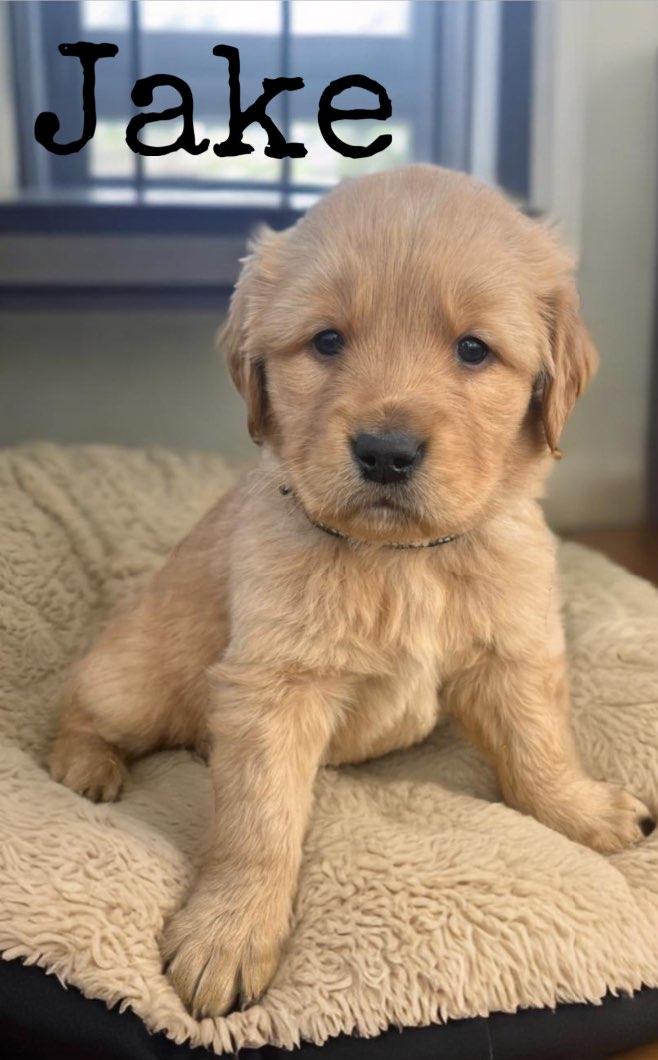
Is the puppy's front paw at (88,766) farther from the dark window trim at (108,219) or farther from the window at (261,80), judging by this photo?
the window at (261,80)

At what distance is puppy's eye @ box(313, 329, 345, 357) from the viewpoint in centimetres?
138

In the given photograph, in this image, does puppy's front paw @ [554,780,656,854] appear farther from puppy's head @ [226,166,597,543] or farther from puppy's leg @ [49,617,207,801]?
puppy's leg @ [49,617,207,801]

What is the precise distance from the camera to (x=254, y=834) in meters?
1.42

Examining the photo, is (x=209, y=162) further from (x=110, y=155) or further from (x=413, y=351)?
(x=413, y=351)

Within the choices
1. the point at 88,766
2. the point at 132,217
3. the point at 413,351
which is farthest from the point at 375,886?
the point at 132,217

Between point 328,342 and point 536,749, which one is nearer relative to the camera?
point 328,342

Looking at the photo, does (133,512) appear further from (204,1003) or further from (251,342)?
(204,1003)

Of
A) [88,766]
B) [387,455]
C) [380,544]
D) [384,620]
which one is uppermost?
[387,455]

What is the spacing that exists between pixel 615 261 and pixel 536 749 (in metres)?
2.25

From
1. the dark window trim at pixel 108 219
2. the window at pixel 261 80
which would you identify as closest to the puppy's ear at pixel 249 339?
the dark window trim at pixel 108 219

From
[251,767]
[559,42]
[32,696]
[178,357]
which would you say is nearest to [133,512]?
[32,696]

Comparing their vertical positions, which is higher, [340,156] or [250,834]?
[340,156]

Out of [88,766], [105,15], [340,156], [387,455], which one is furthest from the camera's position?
[340,156]

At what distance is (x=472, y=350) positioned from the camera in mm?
1375
